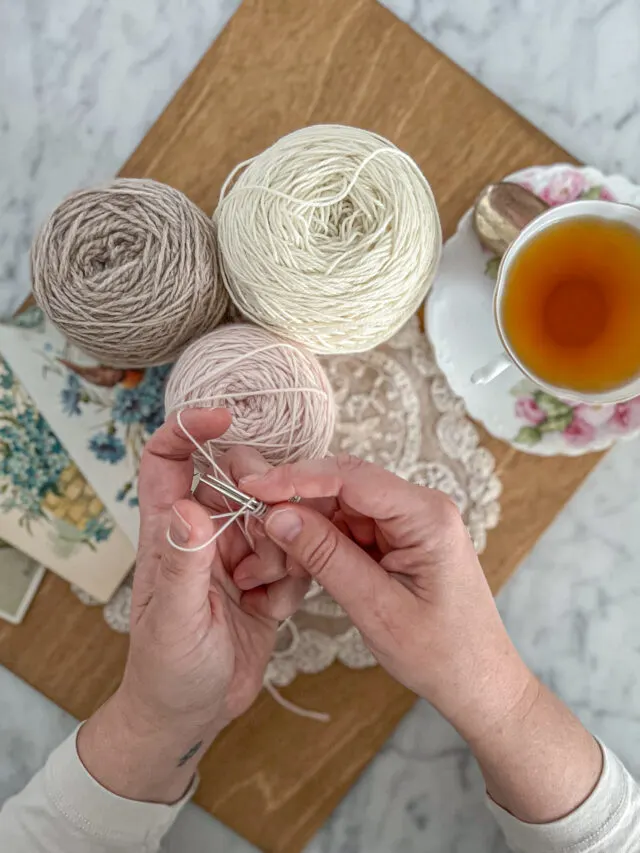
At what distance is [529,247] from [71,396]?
1.51 ft

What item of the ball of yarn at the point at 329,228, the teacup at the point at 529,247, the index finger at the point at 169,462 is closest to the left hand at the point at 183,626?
the index finger at the point at 169,462

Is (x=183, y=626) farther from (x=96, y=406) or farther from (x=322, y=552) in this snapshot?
(x=96, y=406)

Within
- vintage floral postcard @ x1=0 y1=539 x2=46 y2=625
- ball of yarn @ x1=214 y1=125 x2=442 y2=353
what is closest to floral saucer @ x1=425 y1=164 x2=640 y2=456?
ball of yarn @ x1=214 y1=125 x2=442 y2=353

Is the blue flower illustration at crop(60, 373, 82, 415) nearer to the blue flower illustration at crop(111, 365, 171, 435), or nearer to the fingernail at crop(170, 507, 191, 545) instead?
the blue flower illustration at crop(111, 365, 171, 435)

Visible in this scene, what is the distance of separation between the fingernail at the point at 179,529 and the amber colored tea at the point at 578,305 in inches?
12.5

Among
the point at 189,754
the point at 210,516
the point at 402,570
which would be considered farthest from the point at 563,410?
the point at 189,754

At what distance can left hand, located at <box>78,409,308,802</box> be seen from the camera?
1.72 feet

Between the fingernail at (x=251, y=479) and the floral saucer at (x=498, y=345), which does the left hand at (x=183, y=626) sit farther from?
the floral saucer at (x=498, y=345)

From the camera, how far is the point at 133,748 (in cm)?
63

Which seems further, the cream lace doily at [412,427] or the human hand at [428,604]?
the cream lace doily at [412,427]

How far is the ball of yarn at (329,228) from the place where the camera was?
539 millimetres

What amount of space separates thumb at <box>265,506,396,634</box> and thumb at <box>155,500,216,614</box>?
6 centimetres

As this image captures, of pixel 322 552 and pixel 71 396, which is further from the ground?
pixel 322 552

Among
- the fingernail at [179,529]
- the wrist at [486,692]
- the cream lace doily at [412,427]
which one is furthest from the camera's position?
→ the cream lace doily at [412,427]
